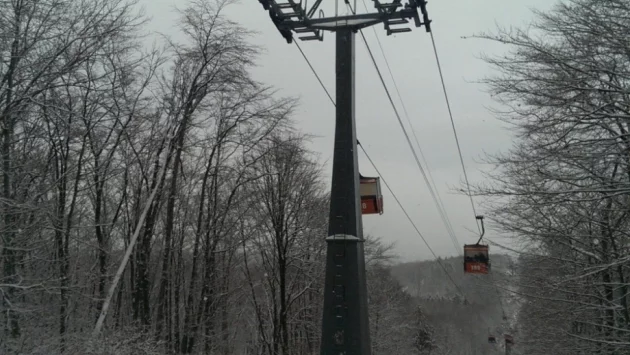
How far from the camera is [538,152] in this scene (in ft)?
29.9

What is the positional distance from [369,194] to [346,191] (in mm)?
792

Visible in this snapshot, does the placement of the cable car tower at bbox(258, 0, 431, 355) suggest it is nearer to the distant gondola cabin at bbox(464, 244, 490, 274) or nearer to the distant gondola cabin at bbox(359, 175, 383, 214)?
the distant gondola cabin at bbox(359, 175, 383, 214)

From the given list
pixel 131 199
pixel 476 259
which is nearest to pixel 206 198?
pixel 131 199

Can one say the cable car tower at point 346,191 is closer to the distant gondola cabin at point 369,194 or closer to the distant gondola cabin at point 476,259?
the distant gondola cabin at point 369,194

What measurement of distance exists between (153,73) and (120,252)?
24.3 feet

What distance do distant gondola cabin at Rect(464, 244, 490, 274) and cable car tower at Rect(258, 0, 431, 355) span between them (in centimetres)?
1026

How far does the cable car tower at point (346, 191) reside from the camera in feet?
22.5

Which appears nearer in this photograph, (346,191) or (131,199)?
(346,191)

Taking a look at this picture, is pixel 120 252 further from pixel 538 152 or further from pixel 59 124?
pixel 538 152

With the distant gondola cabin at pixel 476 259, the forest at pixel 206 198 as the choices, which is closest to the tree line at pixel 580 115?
the forest at pixel 206 198

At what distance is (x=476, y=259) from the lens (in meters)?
17.1

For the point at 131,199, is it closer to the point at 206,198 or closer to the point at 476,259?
the point at 206,198

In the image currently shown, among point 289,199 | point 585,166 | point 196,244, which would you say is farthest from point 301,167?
point 585,166

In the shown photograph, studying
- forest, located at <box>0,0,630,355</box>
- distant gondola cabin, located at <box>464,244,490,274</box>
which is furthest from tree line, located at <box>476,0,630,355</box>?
distant gondola cabin, located at <box>464,244,490,274</box>
